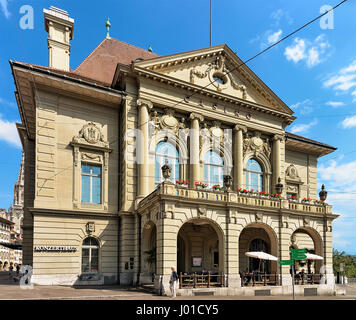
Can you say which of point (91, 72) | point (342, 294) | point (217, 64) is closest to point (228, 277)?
point (342, 294)

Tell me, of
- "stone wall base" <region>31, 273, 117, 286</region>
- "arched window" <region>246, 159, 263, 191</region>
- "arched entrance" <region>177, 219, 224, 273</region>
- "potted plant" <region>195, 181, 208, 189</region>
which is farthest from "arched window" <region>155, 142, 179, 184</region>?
"stone wall base" <region>31, 273, 117, 286</region>

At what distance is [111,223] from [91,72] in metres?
14.1

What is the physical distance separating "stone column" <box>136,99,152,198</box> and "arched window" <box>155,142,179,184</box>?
4.67 feet

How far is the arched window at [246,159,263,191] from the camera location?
32219 mm

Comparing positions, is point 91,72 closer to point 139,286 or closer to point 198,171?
point 198,171

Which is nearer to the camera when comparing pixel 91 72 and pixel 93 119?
pixel 93 119

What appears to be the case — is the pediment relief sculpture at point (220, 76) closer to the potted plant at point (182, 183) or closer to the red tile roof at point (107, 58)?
the red tile roof at point (107, 58)

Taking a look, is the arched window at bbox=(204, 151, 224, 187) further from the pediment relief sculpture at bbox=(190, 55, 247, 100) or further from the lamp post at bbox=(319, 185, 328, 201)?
the lamp post at bbox=(319, 185, 328, 201)

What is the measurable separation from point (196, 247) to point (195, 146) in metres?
7.99

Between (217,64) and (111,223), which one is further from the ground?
(217,64)

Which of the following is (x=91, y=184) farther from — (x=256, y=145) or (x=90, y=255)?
(x=256, y=145)

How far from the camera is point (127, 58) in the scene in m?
35.4

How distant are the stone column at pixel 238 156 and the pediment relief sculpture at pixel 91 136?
11187 millimetres

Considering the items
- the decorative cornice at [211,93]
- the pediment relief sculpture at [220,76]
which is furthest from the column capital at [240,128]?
the pediment relief sculpture at [220,76]
